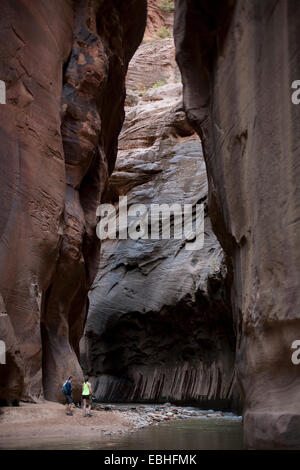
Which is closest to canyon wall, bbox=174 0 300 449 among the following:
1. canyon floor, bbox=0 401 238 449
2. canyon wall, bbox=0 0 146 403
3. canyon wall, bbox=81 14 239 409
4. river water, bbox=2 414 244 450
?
river water, bbox=2 414 244 450

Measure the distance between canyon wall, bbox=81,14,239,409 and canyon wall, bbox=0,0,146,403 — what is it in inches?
221

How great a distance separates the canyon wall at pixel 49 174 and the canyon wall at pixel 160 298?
5609mm

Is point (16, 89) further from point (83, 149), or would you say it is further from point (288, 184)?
point (288, 184)

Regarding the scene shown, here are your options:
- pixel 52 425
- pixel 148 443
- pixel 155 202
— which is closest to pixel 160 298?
pixel 155 202

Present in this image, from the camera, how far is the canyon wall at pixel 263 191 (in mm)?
7035

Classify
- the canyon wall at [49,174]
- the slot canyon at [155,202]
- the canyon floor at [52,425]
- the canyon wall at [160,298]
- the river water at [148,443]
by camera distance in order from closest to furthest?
1. the slot canyon at [155,202]
2. the river water at [148,443]
3. the canyon floor at [52,425]
4. the canyon wall at [49,174]
5. the canyon wall at [160,298]

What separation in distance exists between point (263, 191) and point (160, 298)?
17.8 m

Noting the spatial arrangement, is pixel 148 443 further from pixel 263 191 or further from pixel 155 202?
pixel 155 202

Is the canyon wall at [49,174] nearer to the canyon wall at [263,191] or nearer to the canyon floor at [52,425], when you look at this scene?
the canyon floor at [52,425]

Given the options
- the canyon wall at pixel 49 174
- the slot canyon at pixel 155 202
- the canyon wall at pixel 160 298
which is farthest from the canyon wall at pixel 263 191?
the canyon wall at pixel 160 298

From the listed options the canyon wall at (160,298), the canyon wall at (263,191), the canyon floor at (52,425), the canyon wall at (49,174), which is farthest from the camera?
the canyon wall at (160,298)

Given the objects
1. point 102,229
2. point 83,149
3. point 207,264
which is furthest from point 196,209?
point 83,149

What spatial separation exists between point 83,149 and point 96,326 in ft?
41.4

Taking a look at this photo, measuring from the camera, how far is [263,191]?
7.93 meters
